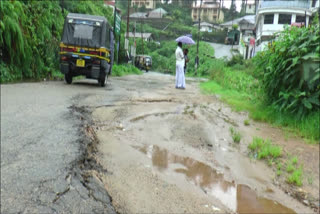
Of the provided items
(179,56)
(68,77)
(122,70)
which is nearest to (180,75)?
(179,56)

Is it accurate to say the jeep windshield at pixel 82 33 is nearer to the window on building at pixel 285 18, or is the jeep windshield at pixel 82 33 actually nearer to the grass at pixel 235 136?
the grass at pixel 235 136

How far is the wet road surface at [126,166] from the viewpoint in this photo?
7.44 feet

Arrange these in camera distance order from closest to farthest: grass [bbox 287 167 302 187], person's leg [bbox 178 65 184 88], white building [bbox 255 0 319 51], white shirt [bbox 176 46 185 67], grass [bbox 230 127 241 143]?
grass [bbox 287 167 302 187], grass [bbox 230 127 241 143], white shirt [bbox 176 46 185 67], person's leg [bbox 178 65 184 88], white building [bbox 255 0 319 51]

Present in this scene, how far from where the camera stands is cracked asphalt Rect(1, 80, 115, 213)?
83.4 inches

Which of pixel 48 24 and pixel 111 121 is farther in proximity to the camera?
pixel 48 24

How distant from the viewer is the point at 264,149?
3.73 meters

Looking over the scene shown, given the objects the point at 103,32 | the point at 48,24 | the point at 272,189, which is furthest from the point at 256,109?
the point at 48,24

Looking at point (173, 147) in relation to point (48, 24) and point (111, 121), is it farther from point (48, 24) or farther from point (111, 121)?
point (48, 24)

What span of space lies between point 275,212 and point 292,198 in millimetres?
349

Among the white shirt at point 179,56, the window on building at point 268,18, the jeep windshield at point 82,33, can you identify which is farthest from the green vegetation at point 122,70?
the window on building at point 268,18

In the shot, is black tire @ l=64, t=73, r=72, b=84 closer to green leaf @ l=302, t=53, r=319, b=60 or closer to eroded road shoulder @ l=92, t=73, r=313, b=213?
eroded road shoulder @ l=92, t=73, r=313, b=213

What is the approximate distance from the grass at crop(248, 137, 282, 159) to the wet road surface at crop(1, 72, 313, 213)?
0.16 meters

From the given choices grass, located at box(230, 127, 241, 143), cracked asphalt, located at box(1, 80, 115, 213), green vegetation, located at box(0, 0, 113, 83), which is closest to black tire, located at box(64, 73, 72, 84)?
green vegetation, located at box(0, 0, 113, 83)

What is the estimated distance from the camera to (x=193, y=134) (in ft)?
14.0
